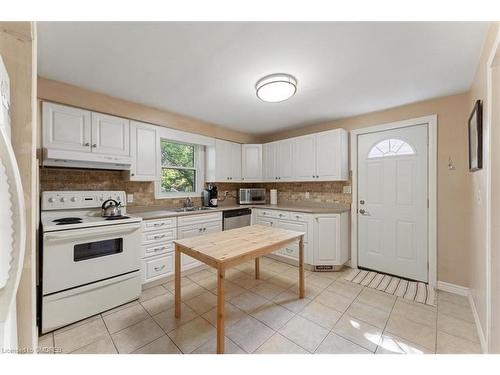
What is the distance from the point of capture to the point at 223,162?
12.2 ft

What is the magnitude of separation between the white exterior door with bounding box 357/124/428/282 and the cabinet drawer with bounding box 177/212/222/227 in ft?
7.12

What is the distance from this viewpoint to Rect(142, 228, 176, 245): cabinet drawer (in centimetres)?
244

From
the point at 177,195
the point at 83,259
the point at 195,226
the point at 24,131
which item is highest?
the point at 24,131

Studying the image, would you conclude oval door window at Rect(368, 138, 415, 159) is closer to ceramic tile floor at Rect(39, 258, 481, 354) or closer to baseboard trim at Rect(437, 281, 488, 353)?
baseboard trim at Rect(437, 281, 488, 353)

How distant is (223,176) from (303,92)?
1.97m

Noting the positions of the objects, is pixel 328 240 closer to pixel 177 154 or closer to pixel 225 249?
pixel 225 249

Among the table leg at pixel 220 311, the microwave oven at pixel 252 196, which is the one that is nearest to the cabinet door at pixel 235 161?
the microwave oven at pixel 252 196

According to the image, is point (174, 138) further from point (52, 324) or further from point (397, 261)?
point (397, 261)

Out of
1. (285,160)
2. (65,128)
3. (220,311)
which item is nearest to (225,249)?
(220,311)

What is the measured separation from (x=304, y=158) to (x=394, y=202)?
1414 millimetres

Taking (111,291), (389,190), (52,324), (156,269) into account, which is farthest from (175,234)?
(389,190)

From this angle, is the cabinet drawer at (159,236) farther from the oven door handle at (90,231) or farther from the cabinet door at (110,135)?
the cabinet door at (110,135)

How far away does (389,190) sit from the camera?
2.80 meters

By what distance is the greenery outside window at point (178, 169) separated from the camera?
326cm
